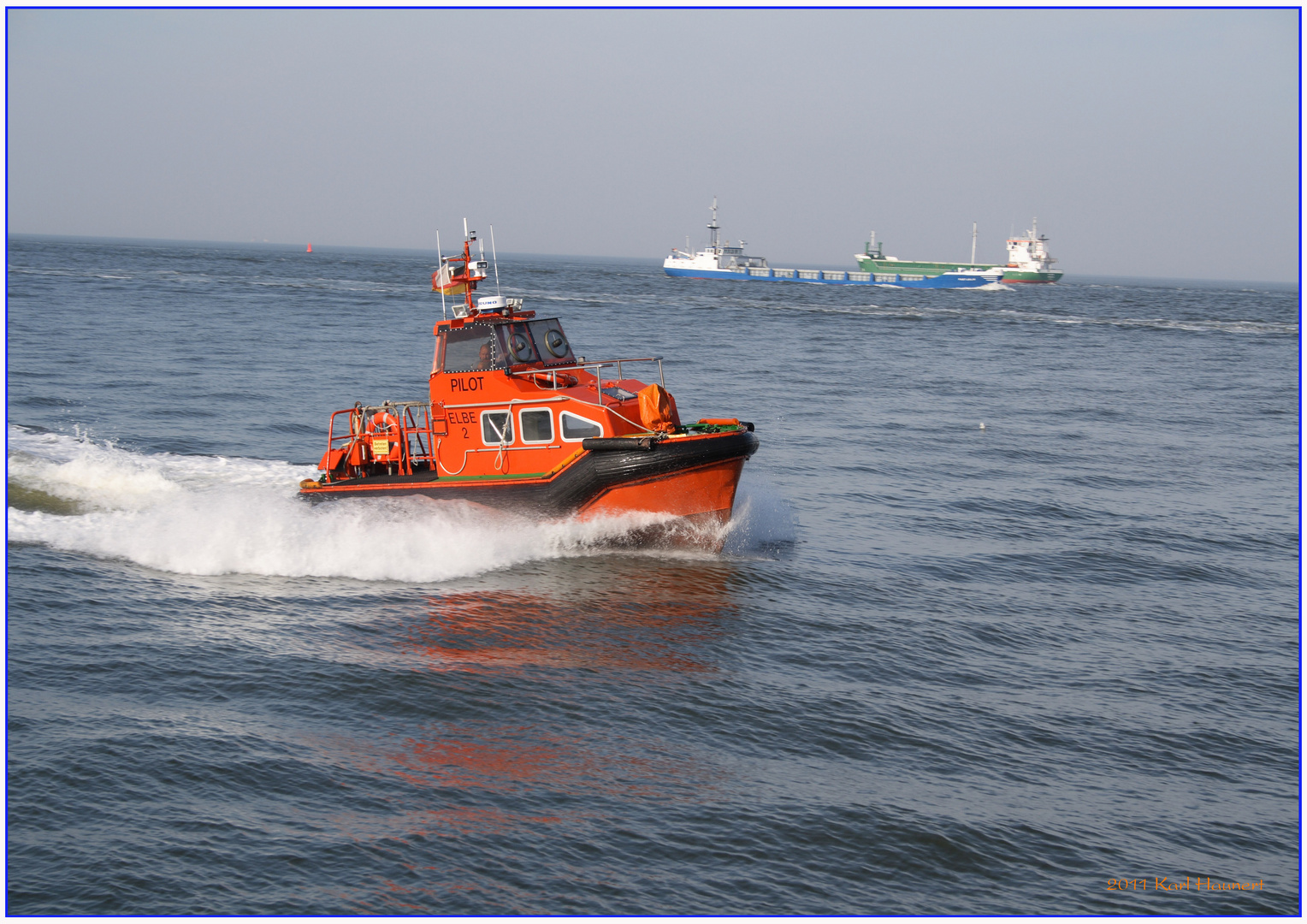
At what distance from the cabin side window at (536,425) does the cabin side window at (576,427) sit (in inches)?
6.7

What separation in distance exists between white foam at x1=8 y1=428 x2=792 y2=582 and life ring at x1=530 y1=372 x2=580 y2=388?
6.06 ft

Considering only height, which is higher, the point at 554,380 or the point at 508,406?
the point at 554,380

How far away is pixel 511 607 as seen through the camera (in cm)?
1166

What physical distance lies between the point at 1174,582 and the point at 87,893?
489 inches

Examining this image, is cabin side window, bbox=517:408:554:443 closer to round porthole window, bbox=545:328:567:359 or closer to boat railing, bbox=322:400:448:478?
round porthole window, bbox=545:328:567:359

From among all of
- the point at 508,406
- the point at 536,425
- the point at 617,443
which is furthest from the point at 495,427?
the point at 617,443

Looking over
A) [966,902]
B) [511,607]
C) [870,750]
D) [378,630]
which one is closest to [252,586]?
[378,630]

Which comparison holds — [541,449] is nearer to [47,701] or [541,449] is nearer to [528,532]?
[528,532]

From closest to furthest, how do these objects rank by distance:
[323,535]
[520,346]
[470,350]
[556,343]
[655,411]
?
[655,411], [323,535], [470,350], [520,346], [556,343]

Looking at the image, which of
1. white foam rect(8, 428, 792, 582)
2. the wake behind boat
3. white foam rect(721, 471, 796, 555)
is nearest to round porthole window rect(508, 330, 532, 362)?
white foam rect(8, 428, 792, 582)

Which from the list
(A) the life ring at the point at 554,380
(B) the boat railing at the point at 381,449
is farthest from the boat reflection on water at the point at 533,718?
(B) the boat railing at the point at 381,449

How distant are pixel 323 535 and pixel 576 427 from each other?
3547 millimetres

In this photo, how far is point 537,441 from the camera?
13.6 m

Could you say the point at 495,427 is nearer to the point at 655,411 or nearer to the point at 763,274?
the point at 655,411
